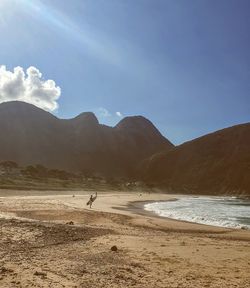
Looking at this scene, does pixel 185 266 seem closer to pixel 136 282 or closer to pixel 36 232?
pixel 136 282

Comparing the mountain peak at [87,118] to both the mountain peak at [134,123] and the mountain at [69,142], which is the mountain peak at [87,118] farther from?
the mountain peak at [134,123]

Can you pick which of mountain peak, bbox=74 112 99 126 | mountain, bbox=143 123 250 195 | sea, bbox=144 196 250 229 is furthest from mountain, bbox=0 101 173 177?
sea, bbox=144 196 250 229

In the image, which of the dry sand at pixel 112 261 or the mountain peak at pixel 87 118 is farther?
the mountain peak at pixel 87 118

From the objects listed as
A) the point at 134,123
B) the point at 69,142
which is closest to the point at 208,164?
the point at 69,142

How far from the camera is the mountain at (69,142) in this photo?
5768 inches

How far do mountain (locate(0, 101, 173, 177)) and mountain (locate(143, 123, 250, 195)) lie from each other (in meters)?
12.6

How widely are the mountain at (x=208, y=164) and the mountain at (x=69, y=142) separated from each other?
1259cm

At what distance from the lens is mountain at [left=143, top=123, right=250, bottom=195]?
433 ft

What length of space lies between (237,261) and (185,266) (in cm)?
175

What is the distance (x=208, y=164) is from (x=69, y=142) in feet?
175

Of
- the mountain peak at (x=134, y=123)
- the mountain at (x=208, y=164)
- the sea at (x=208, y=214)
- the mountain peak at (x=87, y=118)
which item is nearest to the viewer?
the sea at (x=208, y=214)

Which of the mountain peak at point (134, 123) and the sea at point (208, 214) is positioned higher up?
the mountain peak at point (134, 123)

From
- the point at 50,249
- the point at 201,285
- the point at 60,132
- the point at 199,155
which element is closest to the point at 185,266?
the point at 201,285

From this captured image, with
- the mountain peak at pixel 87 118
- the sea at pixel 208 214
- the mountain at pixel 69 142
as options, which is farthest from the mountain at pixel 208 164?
the sea at pixel 208 214
